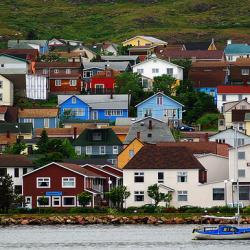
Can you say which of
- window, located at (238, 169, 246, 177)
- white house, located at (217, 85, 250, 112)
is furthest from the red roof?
window, located at (238, 169, 246, 177)

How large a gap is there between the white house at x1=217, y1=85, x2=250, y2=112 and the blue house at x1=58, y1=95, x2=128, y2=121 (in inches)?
279

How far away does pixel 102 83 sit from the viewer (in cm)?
13762

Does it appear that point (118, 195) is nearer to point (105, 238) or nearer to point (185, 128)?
point (105, 238)

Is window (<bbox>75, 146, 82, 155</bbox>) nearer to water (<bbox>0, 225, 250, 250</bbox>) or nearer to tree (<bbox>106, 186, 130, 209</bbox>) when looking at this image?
tree (<bbox>106, 186, 130, 209</bbox>)

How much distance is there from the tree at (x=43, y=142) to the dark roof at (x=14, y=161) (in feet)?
25.8

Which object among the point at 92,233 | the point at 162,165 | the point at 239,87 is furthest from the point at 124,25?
the point at 92,233

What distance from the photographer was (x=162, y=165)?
97.4 m

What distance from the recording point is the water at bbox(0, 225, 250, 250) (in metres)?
78.1

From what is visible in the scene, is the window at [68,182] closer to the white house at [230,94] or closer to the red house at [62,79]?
the white house at [230,94]

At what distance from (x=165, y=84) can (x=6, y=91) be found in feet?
40.5

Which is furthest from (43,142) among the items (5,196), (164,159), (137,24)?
(137,24)

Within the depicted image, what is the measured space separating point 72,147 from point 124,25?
2985 inches

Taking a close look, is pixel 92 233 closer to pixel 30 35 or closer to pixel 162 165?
pixel 162 165

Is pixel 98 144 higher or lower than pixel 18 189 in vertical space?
higher
